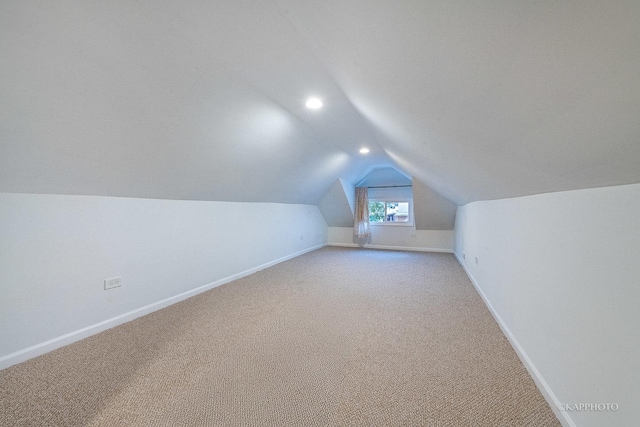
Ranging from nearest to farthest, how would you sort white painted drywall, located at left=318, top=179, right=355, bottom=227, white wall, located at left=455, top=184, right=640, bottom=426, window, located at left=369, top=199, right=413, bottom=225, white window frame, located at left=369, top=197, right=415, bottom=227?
white wall, located at left=455, top=184, right=640, bottom=426 → white painted drywall, located at left=318, top=179, right=355, bottom=227 → white window frame, located at left=369, top=197, right=415, bottom=227 → window, located at left=369, top=199, right=413, bottom=225

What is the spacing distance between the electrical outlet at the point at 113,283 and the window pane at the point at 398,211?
6.01 m

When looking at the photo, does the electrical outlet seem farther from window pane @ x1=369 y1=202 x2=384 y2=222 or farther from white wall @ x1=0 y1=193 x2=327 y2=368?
window pane @ x1=369 y1=202 x2=384 y2=222

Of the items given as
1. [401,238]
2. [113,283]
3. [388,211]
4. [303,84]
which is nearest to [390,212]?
[388,211]

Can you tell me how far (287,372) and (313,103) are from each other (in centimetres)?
217

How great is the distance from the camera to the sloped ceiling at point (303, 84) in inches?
22.9

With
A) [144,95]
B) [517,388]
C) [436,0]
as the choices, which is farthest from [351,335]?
[144,95]

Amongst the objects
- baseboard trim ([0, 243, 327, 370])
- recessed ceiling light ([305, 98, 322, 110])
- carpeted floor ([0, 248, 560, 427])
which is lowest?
carpeted floor ([0, 248, 560, 427])

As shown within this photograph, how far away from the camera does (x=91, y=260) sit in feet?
6.97

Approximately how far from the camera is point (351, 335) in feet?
6.95

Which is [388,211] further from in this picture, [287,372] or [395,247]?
[287,372]

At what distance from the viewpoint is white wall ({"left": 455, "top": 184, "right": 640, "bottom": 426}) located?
85 cm

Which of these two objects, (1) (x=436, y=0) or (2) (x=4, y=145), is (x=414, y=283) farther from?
(2) (x=4, y=145)

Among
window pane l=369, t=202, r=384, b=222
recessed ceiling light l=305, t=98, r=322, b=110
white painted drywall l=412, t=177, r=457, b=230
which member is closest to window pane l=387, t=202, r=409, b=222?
window pane l=369, t=202, r=384, b=222

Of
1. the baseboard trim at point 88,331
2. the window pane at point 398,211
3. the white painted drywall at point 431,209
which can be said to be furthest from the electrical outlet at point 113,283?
the window pane at point 398,211
